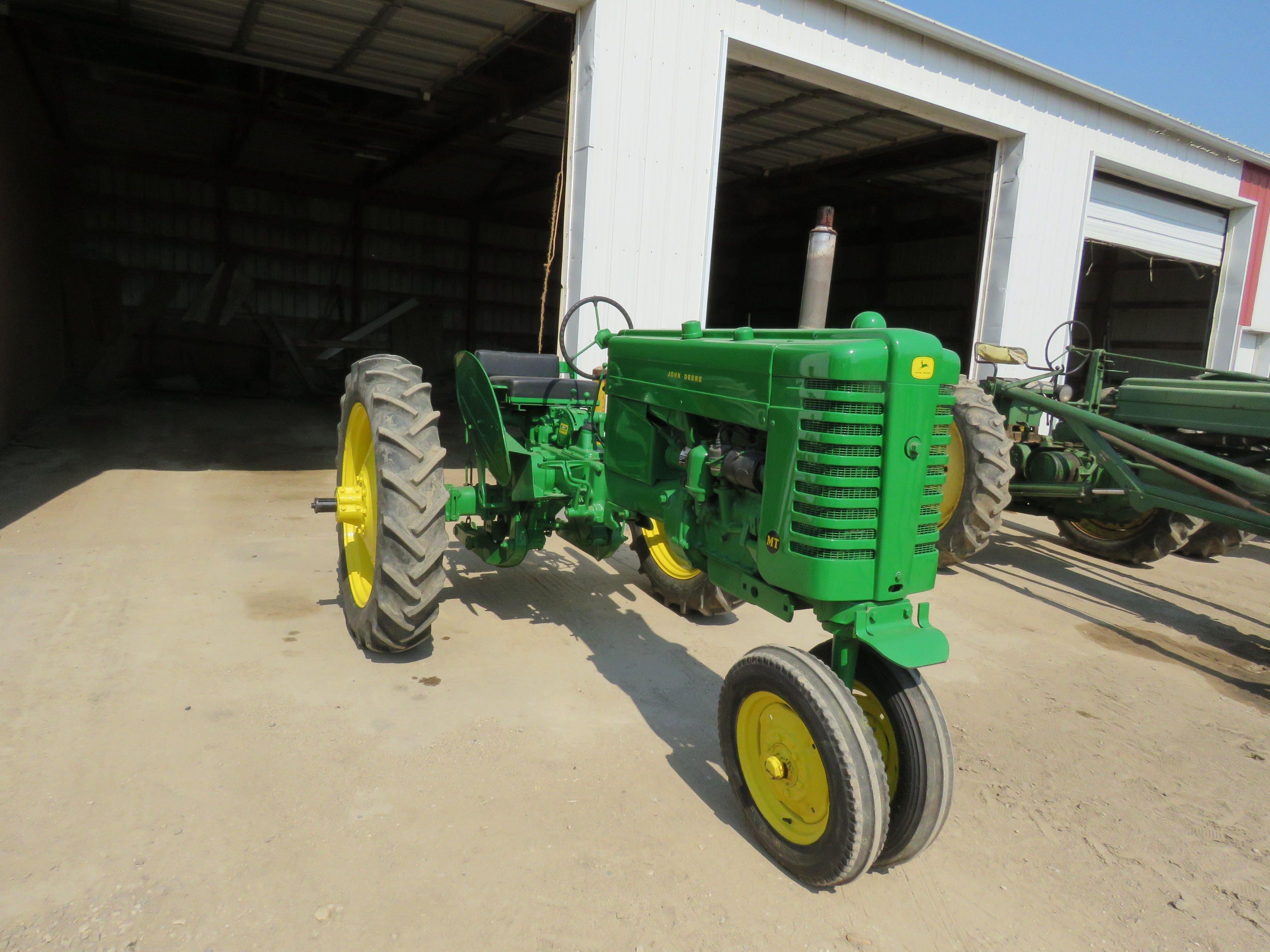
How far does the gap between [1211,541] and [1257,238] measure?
23.1 feet

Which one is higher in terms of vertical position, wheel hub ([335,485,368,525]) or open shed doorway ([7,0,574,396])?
open shed doorway ([7,0,574,396])

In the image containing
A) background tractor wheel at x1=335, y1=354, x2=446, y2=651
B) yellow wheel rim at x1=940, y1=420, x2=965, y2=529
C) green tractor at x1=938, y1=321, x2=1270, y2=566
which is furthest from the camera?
yellow wheel rim at x1=940, y1=420, x2=965, y2=529

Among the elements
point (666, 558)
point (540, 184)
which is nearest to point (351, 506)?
point (666, 558)

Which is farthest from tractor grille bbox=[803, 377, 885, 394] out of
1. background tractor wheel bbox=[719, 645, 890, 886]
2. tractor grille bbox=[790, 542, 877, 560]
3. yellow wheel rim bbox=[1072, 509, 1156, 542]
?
yellow wheel rim bbox=[1072, 509, 1156, 542]

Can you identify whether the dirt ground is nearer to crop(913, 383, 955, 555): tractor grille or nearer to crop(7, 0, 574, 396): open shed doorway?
crop(913, 383, 955, 555): tractor grille

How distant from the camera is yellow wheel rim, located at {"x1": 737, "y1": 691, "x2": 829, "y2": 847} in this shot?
2.09 m

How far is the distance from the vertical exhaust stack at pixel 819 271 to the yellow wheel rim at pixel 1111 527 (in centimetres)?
373

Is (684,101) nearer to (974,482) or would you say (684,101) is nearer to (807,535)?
(974,482)

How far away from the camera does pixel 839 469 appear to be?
6.85ft

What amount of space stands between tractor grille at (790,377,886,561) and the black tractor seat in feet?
5.24

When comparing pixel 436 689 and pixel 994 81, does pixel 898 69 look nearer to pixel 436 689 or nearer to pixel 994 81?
pixel 994 81

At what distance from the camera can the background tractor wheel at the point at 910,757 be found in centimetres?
208

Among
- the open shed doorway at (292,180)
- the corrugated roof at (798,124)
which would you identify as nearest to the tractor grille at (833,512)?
the open shed doorway at (292,180)

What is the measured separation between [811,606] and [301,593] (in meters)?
2.76
